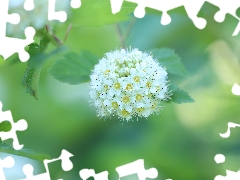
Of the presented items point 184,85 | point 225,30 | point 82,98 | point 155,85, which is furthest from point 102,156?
point 155,85

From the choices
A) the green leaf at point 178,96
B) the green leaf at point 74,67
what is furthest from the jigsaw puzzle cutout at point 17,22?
the green leaf at point 178,96

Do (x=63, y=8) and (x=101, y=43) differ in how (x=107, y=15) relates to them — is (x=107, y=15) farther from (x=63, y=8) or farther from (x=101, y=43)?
(x=101, y=43)

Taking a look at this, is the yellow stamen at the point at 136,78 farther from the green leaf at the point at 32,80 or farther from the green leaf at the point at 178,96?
the green leaf at the point at 32,80

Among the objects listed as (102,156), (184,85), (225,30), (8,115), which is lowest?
(8,115)

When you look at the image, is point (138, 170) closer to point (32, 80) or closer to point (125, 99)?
point (125, 99)

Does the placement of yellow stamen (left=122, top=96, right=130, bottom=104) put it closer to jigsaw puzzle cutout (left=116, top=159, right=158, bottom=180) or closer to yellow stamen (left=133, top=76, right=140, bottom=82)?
yellow stamen (left=133, top=76, right=140, bottom=82)

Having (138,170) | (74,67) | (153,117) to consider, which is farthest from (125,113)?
(153,117)

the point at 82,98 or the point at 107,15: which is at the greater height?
the point at 82,98
